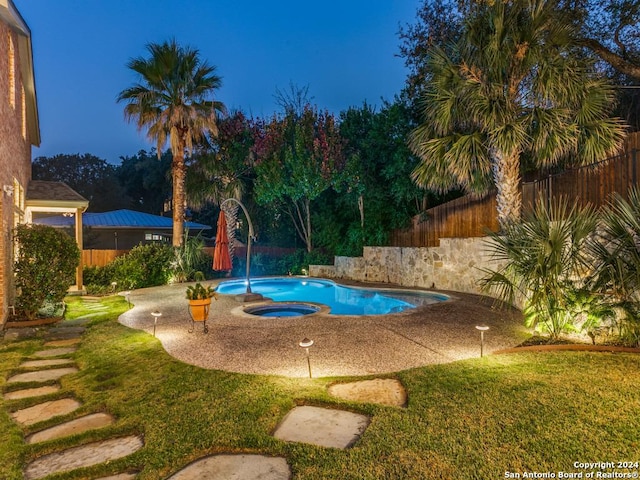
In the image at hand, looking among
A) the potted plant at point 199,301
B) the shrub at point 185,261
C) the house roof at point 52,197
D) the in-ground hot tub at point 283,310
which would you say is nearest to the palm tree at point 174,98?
the shrub at point 185,261

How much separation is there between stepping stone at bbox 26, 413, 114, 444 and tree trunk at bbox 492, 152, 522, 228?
9705 millimetres

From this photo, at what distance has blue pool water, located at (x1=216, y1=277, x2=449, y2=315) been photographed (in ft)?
38.7

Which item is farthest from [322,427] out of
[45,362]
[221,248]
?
[221,248]

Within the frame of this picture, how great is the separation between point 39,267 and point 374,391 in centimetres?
838

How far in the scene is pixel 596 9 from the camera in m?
12.8

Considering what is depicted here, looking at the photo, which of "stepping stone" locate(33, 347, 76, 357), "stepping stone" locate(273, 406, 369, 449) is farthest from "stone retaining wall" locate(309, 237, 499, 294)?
"stepping stone" locate(33, 347, 76, 357)

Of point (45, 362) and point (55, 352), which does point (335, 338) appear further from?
point (55, 352)

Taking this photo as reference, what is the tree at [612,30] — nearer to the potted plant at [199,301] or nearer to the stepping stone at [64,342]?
the potted plant at [199,301]

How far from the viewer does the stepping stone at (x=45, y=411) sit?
13.5 feet

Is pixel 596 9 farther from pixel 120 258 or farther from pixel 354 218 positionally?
pixel 120 258

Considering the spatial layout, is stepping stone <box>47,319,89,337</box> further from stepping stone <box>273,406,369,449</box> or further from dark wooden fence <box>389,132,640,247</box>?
dark wooden fence <box>389,132,640,247</box>

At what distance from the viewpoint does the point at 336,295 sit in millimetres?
14398

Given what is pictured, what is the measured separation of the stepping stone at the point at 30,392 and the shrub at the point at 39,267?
4.76m

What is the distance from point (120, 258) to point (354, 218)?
1013 cm
